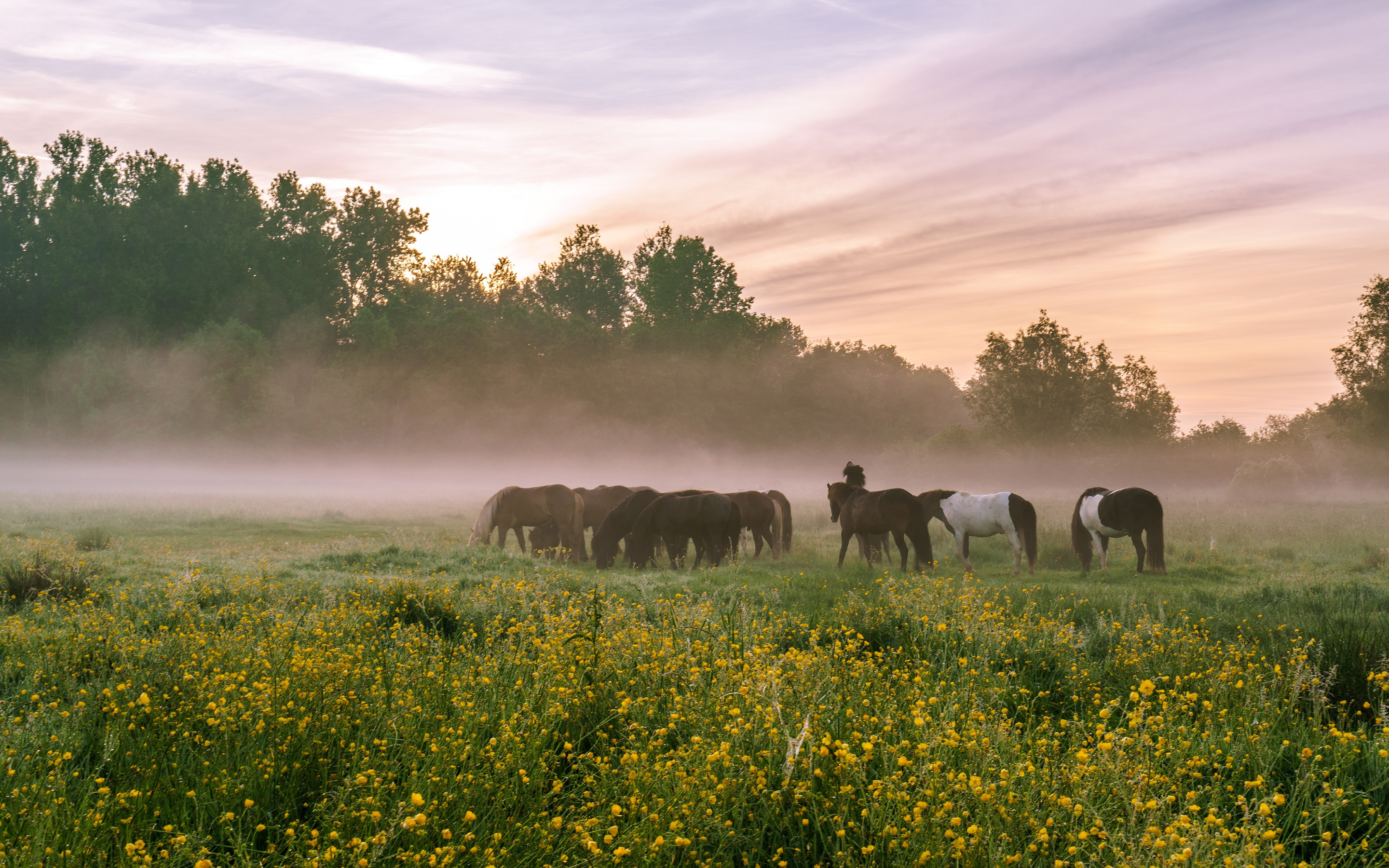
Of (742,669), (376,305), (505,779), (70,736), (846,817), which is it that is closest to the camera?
(846,817)

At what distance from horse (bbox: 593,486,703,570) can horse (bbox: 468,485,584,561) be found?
1.94 meters

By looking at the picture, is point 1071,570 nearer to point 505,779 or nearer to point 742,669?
point 742,669

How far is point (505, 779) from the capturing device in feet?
12.0

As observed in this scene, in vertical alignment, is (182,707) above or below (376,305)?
below

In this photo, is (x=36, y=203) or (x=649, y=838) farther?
(x=36, y=203)

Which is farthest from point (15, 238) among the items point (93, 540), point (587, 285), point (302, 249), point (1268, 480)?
point (1268, 480)

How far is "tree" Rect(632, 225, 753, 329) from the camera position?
252ft

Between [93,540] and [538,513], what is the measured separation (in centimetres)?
863

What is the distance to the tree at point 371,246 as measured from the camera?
71312 millimetres

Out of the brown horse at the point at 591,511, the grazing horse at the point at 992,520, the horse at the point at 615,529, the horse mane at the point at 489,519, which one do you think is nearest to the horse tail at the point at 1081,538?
the grazing horse at the point at 992,520

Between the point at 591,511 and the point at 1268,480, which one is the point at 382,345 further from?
the point at 1268,480

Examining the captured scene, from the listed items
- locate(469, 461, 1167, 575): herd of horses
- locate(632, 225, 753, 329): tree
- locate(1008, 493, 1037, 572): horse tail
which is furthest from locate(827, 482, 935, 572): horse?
locate(632, 225, 753, 329): tree

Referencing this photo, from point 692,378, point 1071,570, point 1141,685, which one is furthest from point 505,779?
point 692,378

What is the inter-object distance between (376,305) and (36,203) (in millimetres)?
26487
